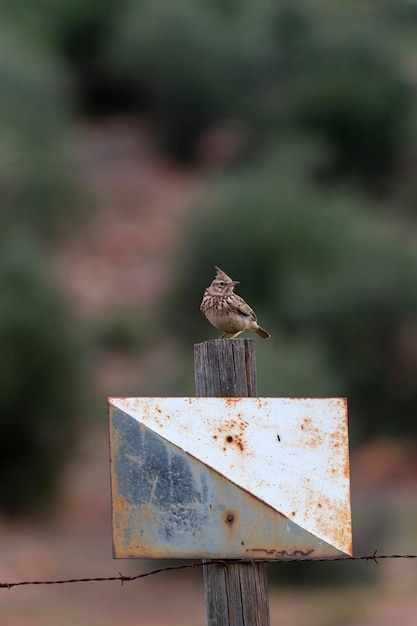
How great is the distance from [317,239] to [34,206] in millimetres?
7888

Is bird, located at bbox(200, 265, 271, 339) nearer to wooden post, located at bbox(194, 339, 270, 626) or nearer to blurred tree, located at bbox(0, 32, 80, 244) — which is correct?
wooden post, located at bbox(194, 339, 270, 626)

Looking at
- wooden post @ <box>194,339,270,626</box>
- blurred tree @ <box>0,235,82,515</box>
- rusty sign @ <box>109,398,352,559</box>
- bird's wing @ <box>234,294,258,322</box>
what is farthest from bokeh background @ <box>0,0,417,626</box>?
rusty sign @ <box>109,398,352,559</box>

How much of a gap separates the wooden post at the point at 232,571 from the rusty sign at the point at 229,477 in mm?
87

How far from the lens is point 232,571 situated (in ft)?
12.3

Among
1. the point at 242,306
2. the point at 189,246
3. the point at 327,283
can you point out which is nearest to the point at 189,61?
the point at 189,246

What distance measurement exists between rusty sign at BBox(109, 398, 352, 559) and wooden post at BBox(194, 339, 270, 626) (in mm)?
87

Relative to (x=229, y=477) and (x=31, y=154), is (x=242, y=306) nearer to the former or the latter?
(x=229, y=477)

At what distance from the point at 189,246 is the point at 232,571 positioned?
1061 inches

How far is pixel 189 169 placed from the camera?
45812 mm

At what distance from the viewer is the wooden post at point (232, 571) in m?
3.76

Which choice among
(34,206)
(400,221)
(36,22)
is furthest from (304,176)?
(36,22)

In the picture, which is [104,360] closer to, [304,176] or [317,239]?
[317,239]

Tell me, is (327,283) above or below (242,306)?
above

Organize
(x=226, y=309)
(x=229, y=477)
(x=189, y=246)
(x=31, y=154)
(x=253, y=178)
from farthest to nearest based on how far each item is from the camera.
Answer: (x=253, y=178) < (x=31, y=154) < (x=189, y=246) < (x=226, y=309) < (x=229, y=477)
